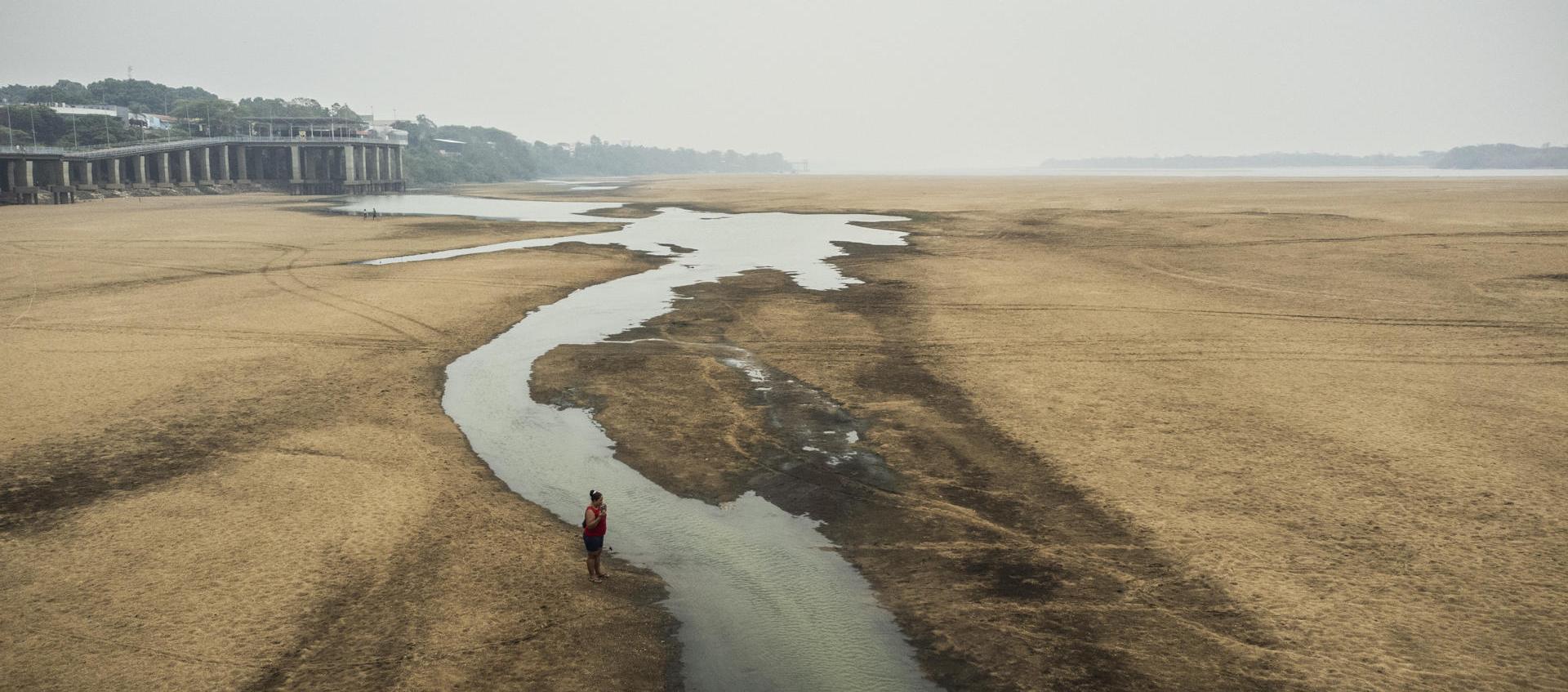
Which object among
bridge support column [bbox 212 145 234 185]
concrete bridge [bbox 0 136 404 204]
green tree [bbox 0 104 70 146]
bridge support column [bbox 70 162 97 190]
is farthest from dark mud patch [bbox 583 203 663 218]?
green tree [bbox 0 104 70 146]

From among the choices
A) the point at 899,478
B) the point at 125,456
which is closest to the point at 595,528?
the point at 899,478

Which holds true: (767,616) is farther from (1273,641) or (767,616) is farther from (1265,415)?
(1265,415)

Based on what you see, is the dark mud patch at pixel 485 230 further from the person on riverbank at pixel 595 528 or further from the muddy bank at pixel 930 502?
the person on riverbank at pixel 595 528

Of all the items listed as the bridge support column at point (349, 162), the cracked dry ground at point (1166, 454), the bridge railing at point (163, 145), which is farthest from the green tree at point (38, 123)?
the cracked dry ground at point (1166, 454)

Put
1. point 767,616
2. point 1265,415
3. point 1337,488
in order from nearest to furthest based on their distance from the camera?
point 767,616 → point 1337,488 → point 1265,415

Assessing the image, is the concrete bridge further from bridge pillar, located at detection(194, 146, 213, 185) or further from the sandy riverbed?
the sandy riverbed

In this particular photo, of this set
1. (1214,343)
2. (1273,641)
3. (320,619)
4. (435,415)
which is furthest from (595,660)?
(1214,343)
